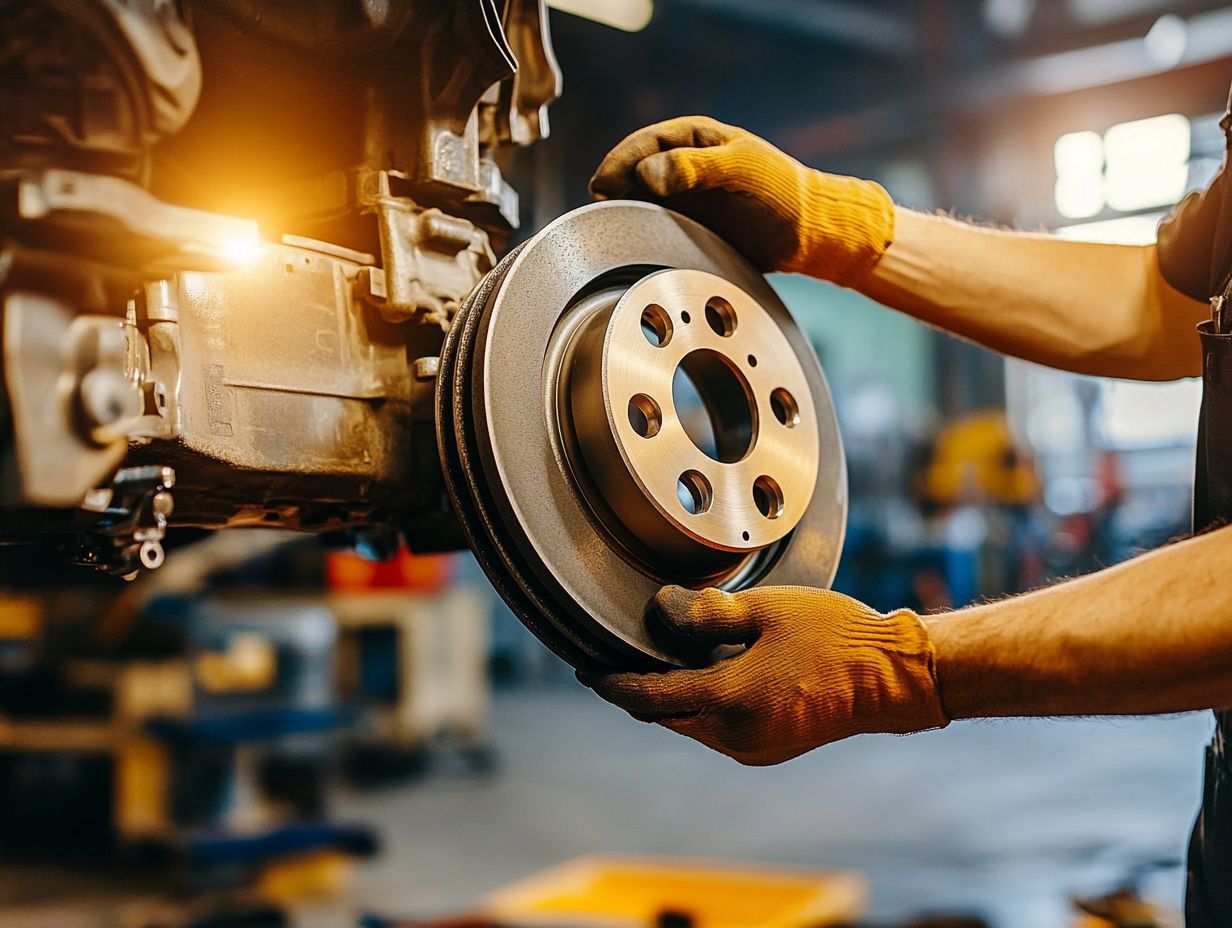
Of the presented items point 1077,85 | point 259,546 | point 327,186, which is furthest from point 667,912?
point 1077,85

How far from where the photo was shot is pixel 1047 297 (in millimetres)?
1169

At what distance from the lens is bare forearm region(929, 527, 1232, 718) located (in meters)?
0.74

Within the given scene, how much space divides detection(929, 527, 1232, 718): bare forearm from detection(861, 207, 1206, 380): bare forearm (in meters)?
0.42

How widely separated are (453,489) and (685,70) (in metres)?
6.04

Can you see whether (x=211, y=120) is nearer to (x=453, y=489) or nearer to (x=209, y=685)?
(x=453, y=489)

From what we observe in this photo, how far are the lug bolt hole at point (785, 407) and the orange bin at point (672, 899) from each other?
3.56 ft

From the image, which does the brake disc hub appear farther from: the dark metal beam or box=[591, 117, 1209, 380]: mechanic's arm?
the dark metal beam

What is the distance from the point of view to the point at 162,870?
2990 millimetres

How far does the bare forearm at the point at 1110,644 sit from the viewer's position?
2.44ft

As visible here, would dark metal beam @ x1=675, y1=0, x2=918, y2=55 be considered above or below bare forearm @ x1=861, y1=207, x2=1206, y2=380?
above

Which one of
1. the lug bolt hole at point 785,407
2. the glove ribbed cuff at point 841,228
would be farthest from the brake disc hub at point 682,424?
the glove ribbed cuff at point 841,228

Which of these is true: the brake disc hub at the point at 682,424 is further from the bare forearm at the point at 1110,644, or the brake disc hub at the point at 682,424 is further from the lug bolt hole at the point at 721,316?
the bare forearm at the point at 1110,644

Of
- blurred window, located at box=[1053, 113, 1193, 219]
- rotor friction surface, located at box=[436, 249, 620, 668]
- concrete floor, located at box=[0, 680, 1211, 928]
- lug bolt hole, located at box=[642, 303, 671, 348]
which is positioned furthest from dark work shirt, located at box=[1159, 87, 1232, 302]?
blurred window, located at box=[1053, 113, 1193, 219]

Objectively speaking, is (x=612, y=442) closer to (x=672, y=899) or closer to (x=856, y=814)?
(x=672, y=899)
